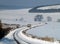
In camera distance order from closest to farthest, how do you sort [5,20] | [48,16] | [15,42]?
[15,42] < [5,20] < [48,16]

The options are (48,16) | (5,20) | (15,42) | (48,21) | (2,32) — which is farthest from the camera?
(48,16)

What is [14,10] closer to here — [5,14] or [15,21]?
[5,14]

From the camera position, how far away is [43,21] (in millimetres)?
40219

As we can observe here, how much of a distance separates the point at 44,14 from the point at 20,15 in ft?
14.0

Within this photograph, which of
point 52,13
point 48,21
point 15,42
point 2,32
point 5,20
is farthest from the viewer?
point 52,13

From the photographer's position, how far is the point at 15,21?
121ft

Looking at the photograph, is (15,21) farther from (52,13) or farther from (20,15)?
(52,13)

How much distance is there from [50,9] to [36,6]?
345 centimetres

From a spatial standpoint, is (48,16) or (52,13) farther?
(52,13)

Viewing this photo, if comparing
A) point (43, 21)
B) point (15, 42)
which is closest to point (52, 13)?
point (43, 21)

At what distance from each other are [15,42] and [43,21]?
77.1ft

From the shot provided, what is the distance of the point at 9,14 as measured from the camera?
132 ft

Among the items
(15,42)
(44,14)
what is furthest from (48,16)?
(15,42)

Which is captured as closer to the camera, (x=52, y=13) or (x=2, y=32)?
(x=2, y=32)
